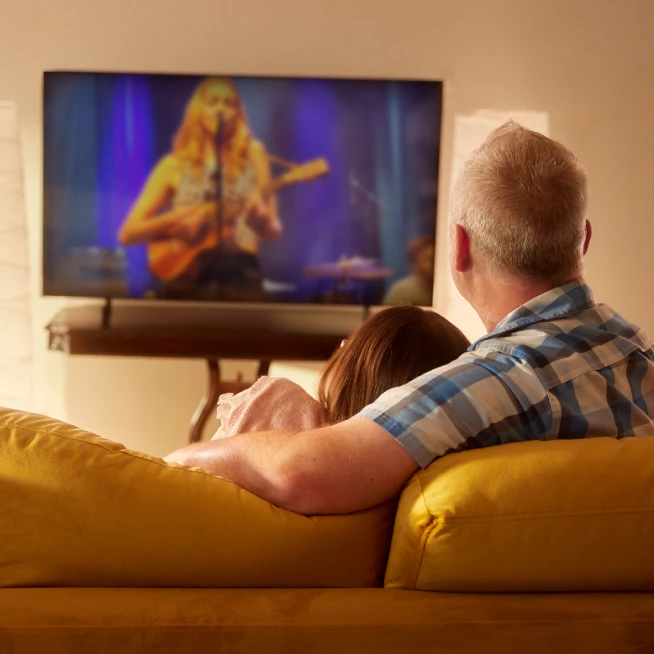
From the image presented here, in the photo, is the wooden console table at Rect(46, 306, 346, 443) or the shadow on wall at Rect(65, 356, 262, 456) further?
the shadow on wall at Rect(65, 356, 262, 456)

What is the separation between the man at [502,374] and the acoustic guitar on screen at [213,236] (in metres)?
Answer: 2.73

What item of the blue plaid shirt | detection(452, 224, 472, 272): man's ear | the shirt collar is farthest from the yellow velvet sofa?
detection(452, 224, 472, 272): man's ear

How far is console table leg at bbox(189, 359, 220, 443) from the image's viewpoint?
4.02 meters

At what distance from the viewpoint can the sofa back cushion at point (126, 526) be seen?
1.02 m

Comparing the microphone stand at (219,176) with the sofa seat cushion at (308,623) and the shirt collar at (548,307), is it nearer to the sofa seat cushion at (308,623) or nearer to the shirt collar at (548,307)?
the shirt collar at (548,307)

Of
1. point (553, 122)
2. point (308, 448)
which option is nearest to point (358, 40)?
point (553, 122)

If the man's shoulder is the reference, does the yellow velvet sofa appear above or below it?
below

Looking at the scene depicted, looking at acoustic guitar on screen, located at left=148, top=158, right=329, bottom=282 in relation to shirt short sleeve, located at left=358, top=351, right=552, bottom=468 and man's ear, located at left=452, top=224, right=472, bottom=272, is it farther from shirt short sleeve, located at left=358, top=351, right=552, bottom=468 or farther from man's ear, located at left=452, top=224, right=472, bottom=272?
shirt short sleeve, located at left=358, top=351, right=552, bottom=468

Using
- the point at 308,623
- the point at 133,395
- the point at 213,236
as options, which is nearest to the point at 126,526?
the point at 308,623

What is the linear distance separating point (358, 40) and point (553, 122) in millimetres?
961

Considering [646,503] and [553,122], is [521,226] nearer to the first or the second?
[646,503]

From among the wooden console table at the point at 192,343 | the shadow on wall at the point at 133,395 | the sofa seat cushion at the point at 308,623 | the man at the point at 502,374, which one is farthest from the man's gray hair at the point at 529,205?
the shadow on wall at the point at 133,395

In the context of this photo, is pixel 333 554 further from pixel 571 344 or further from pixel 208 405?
pixel 208 405

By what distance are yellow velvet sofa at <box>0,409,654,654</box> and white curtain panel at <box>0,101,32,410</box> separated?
3.40 meters
